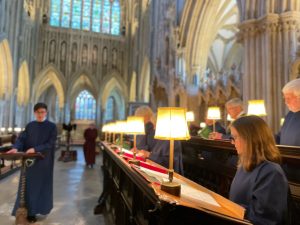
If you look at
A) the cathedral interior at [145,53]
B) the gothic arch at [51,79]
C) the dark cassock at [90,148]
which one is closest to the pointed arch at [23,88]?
the cathedral interior at [145,53]

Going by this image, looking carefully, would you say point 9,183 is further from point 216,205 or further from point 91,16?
point 91,16

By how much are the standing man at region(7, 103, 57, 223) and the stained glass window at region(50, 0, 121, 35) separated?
2291 centimetres

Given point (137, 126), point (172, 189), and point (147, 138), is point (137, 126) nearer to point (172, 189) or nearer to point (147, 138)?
point (147, 138)

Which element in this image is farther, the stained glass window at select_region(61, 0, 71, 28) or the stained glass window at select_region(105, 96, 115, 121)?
the stained glass window at select_region(105, 96, 115, 121)

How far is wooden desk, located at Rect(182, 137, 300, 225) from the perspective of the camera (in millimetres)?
2152

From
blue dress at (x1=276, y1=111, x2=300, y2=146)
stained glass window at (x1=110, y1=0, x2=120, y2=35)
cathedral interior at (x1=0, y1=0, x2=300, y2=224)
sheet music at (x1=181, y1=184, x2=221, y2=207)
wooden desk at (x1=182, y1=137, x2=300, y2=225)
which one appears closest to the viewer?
sheet music at (x1=181, y1=184, x2=221, y2=207)

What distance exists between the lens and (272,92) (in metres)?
6.46

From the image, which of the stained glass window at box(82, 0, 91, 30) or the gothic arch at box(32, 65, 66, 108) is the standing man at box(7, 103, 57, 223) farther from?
the stained glass window at box(82, 0, 91, 30)

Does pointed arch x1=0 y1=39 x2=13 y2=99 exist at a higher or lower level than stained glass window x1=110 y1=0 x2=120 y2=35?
lower

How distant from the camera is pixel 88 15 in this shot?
83.0 ft

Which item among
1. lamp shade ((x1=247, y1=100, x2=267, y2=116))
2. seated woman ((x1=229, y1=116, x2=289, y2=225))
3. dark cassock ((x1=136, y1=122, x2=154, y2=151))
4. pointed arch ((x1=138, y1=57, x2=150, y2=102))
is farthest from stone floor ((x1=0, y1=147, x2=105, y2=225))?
pointed arch ((x1=138, y1=57, x2=150, y2=102))

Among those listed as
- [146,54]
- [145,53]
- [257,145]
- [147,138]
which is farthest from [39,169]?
[145,53]

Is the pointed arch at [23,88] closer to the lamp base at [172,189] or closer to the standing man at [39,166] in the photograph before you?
the standing man at [39,166]

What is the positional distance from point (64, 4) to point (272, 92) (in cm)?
2346
